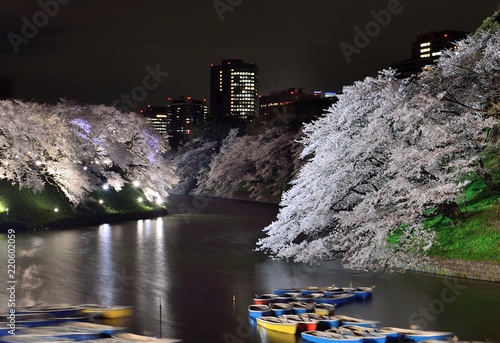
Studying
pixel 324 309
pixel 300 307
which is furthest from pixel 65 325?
pixel 324 309

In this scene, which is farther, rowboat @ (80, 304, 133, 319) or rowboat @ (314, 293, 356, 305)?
rowboat @ (314, 293, 356, 305)

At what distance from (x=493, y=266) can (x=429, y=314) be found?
493 centimetres

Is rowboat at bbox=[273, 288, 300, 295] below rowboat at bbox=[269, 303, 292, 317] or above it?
above

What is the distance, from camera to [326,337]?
1692 centimetres

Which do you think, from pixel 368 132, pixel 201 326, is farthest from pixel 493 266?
pixel 201 326

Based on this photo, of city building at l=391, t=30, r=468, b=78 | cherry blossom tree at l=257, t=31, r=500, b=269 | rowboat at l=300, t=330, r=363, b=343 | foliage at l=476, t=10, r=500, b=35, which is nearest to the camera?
rowboat at l=300, t=330, r=363, b=343

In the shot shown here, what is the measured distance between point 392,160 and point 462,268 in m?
5.14

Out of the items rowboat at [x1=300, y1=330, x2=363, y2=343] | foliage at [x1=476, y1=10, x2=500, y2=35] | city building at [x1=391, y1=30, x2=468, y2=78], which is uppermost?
city building at [x1=391, y1=30, x2=468, y2=78]

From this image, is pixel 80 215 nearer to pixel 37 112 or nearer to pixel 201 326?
pixel 37 112

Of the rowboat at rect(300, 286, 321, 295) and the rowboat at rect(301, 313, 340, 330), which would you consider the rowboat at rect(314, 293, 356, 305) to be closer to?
the rowboat at rect(300, 286, 321, 295)

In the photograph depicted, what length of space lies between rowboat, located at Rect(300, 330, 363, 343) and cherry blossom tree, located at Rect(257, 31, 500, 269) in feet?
29.8

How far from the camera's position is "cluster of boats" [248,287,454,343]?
1688cm

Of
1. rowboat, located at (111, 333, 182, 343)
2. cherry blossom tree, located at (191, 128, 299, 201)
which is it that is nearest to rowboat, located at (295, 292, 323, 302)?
rowboat, located at (111, 333, 182, 343)

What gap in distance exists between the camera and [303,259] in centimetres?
2864
